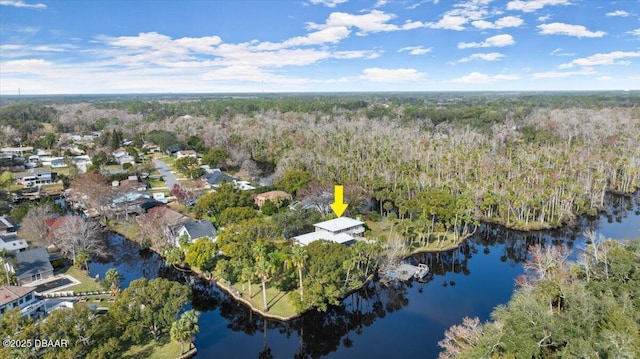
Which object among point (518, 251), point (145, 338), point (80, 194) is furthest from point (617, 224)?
point (80, 194)

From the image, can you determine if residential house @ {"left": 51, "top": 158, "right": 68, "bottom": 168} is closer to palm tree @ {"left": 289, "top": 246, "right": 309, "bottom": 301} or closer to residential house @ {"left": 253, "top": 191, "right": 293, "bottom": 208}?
residential house @ {"left": 253, "top": 191, "right": 293, "bottom": 208}

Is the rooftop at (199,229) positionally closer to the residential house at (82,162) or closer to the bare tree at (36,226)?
the bare tree at (36,226)

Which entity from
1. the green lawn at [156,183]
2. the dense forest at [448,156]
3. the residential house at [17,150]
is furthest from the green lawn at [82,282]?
the residential house at [17,150]

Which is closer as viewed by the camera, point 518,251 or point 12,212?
point 518,251

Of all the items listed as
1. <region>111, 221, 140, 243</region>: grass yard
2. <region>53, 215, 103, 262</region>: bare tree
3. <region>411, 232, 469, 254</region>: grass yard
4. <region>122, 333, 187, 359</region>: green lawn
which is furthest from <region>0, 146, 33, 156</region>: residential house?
<region>411, 232, 469, 254</region>: grass yard

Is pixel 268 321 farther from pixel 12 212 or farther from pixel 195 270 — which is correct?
pixel 12 212
